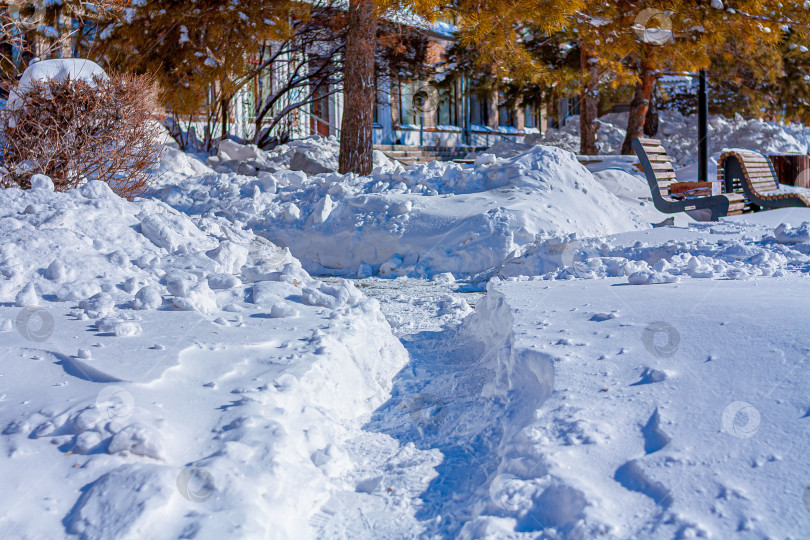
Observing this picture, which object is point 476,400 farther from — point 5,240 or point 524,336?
point 5,240

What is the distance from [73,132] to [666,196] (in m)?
6.54

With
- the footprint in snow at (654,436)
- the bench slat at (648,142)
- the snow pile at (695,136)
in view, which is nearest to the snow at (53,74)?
the bench slat at (648,142)

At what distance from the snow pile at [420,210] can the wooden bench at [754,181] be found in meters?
1.44

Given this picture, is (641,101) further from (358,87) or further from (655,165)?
(358,87)

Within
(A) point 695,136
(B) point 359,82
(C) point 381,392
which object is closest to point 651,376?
(C) point 381,392

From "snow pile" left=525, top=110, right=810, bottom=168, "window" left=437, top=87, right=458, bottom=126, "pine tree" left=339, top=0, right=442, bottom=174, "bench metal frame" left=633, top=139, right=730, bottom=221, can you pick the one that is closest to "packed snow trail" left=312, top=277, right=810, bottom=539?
"bench metal frame" left=633, top=139, right=730, bottom=221

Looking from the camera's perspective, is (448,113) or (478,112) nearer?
(448,113)

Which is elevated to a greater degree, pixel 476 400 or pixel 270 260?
pixel 270 260

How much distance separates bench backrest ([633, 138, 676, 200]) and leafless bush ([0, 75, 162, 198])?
5515 millimetres

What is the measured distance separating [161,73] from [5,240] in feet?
24.7

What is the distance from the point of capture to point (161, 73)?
11102 millimetres

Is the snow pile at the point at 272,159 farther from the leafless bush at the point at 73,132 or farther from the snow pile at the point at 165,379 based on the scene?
the snow pile at the point at 165,379

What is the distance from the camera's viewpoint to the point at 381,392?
3.43m

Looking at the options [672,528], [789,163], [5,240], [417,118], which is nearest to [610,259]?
[672,528]
